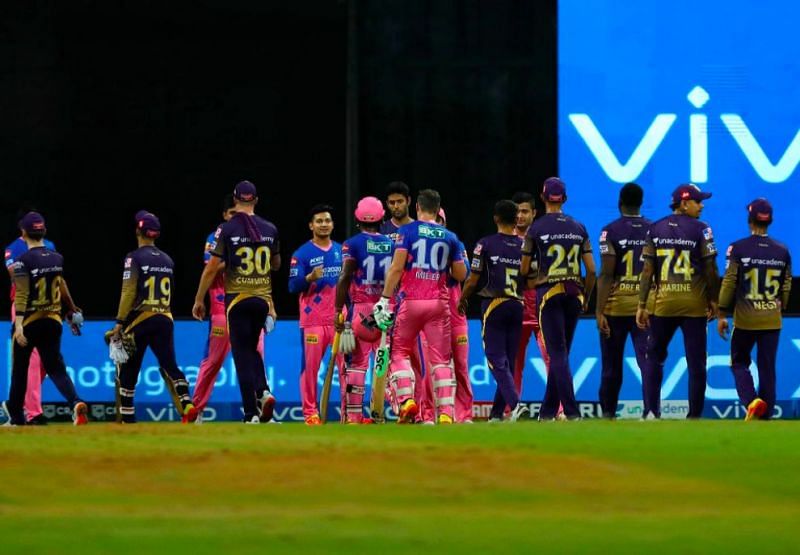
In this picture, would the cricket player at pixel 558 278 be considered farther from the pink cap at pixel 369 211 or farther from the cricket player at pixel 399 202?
the pink cap at pixel 369 211

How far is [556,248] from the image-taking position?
16.5m

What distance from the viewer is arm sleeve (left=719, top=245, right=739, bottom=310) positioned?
17219 mm

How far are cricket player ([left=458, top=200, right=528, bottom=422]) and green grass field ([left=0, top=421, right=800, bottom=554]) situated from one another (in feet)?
9.83

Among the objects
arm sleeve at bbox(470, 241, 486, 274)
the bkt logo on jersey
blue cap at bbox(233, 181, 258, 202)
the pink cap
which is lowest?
arm sleeve at bbox(470, 241, 486, 274)

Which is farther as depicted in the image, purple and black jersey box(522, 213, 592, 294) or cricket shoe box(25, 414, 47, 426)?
cricket shoe box(25, 414, 47, 426)

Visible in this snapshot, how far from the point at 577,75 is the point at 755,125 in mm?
2421

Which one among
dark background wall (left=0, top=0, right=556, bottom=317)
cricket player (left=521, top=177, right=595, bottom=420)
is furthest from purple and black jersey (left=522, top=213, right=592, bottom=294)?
dark background wall (left=0, top=0, right=556, bottom=317)

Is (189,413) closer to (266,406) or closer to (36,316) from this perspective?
(266,406)

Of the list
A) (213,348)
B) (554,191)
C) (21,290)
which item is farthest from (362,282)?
(21,290)

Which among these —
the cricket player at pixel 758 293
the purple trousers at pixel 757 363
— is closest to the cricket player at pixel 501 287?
the cricket player at pixel 758 293

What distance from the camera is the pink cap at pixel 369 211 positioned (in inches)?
655

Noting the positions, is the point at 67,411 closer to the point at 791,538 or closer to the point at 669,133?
the point at 669,133

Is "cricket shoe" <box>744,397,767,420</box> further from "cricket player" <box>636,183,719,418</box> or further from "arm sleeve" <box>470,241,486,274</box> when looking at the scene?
"arm sleeve" <box>470,241,486,274</box>

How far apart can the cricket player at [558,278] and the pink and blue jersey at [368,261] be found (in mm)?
1297
